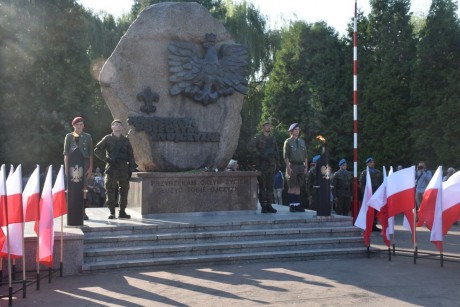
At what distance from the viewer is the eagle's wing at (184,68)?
11.1 metres

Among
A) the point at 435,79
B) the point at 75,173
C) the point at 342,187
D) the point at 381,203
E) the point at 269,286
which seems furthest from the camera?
the point at 435,79

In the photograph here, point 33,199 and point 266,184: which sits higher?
point 266,184

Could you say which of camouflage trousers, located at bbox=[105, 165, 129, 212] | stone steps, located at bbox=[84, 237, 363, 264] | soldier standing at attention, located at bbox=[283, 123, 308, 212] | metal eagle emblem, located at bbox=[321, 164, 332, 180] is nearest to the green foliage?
soldier standing at attention, located at bbox=[283, 123, 308, 212]

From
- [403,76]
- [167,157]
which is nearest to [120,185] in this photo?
[167,157]

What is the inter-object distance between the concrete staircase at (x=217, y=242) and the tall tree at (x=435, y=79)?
1553 centimetres

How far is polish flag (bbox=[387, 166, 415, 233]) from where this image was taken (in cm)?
868

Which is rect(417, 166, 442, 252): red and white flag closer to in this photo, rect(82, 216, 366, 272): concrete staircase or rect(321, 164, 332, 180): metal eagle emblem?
rect(82, 216, 366, 272): concrete staircase

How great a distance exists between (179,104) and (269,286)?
5.20 metres

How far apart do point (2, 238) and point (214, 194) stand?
4.88m

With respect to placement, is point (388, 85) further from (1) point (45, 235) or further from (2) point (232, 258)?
(1) point (45, 235)

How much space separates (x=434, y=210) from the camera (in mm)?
8266

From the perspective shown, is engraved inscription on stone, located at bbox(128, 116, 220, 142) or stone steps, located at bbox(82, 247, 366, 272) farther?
engraved inscription on stone, located at bbox(128, 116, 220, 142)

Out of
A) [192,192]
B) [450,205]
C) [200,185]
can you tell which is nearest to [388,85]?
[200,185]

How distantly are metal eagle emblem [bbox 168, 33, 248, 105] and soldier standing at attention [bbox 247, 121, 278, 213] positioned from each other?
1227 millimetres
